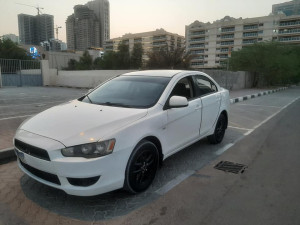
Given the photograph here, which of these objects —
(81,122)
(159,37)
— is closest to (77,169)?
(81,122)

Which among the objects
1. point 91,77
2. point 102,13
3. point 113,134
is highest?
point 102,13

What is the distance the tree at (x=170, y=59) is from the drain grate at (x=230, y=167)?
16.6m

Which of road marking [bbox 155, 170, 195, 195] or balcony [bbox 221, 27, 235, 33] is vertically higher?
balcony [bbox 221, 27, 235, 33]

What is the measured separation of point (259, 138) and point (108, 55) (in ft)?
164

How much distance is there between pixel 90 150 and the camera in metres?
2.46

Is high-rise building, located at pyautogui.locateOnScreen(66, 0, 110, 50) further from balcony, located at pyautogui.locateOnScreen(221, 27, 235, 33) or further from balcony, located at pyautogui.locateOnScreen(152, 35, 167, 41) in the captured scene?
balcony, located at pyautogui.locateOnScreen(221, 27, 235, 33)

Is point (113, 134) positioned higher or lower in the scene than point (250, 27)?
lower

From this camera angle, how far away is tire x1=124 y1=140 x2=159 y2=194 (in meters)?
2.77

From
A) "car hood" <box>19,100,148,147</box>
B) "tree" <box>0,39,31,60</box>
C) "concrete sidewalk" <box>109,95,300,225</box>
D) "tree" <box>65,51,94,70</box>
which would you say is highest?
"tree" <box>0,39,31,60</box>

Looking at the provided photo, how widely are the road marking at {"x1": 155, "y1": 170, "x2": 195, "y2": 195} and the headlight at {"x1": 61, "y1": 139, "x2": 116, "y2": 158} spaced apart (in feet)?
3.41

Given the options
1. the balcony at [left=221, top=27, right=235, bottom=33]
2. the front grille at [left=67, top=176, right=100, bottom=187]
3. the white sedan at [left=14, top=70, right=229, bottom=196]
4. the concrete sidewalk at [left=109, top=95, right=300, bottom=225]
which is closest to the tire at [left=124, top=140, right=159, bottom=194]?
the white sedan at [left=14, top=70, right=229, bottom=196]

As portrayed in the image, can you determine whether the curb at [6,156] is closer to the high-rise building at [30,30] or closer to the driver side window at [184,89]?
the driver side window at [184,89]

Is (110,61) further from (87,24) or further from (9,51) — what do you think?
(87,24)

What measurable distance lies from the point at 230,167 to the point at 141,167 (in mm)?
1812
